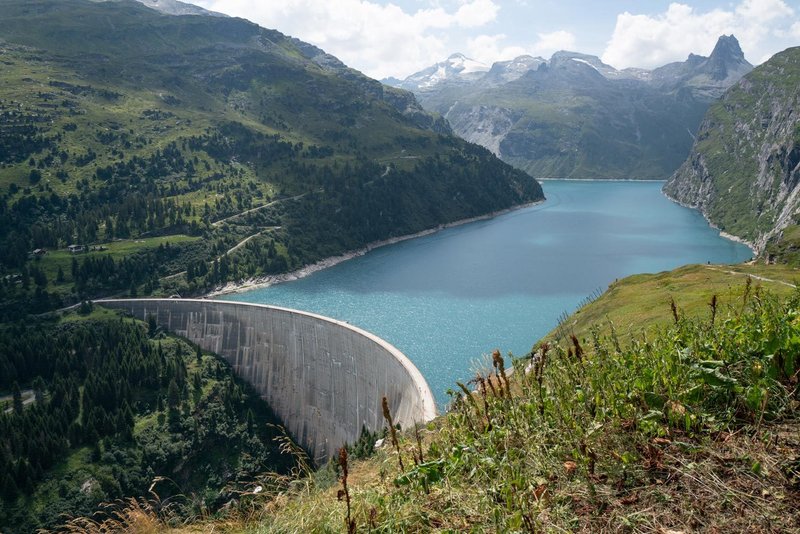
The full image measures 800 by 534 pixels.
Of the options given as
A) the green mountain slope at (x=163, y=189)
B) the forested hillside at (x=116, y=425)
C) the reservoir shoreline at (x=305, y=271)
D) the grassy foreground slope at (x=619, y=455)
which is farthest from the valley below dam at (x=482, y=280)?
the grassy foreground slope at (x=619, y=455)

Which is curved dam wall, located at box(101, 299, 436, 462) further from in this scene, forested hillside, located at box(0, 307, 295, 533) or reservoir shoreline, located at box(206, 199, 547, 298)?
reservoir shoreline, located at box(206, 199, 547, 298)

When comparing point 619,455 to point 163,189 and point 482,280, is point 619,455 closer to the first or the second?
point 482,280

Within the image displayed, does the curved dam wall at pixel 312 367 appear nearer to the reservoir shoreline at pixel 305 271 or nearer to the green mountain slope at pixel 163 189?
the reservoir shoreline at pixel 305 271

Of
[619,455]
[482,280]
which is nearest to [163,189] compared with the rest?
[482,280]

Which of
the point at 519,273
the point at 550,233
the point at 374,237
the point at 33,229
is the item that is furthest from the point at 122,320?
the point at 550,233

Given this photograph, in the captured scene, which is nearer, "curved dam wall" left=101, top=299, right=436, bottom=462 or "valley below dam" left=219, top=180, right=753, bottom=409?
"curved dam wall" left=101, top=299, right=436, bottom=462

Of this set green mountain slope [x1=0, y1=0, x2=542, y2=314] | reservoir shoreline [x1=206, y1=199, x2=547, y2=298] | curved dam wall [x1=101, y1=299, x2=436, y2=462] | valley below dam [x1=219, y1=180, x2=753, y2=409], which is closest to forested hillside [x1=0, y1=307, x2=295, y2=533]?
curved dam wall [x1=101, y1=299, x2=436, y2=462]
